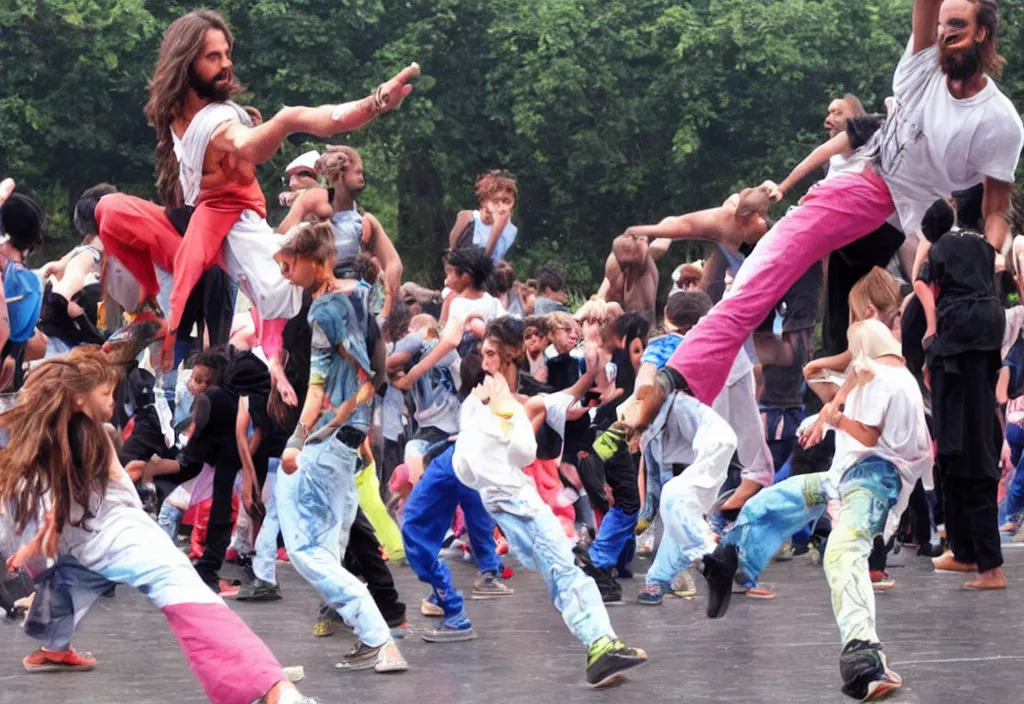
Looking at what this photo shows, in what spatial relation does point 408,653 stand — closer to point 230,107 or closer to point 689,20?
point 230,107

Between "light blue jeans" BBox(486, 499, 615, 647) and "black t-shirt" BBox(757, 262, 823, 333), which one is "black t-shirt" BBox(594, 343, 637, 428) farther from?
"light blue jeans" BBox(486, 499, 615, 647)

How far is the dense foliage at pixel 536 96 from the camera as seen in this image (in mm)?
25422

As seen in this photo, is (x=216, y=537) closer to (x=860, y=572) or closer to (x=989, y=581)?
(x=860, y=572)

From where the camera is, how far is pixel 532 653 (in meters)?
8.28

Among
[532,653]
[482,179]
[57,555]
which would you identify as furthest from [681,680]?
[482,179]

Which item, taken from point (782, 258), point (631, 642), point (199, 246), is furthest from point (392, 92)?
point (631, 642)

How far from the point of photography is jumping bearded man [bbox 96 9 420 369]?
702 centimetres

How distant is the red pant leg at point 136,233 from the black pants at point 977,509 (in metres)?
4.68

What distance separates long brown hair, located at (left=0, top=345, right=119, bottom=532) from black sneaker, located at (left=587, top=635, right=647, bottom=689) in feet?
7.10

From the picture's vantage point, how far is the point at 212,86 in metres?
7.06

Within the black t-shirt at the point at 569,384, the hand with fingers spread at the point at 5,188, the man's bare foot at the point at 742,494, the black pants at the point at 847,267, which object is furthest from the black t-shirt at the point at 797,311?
the hand with fingers spread at the point at 5,188

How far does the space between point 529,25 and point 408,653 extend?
1938cm

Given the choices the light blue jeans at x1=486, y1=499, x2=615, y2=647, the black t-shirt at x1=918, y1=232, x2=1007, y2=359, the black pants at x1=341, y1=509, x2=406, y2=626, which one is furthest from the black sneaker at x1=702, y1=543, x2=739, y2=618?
the black t-shirt at x1=918, y1=232, x2=1007, y2=359

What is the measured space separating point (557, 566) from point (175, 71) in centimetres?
263
